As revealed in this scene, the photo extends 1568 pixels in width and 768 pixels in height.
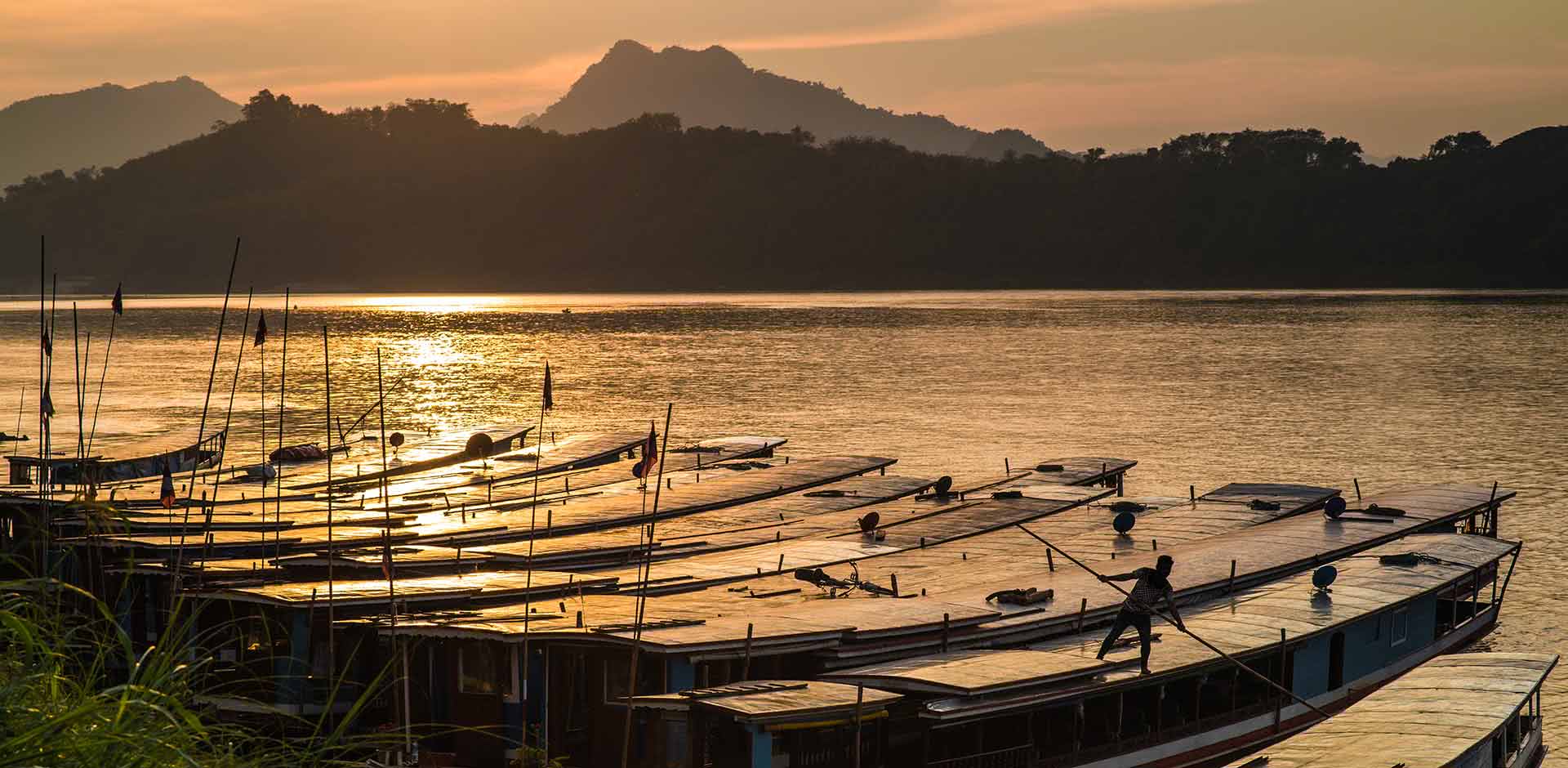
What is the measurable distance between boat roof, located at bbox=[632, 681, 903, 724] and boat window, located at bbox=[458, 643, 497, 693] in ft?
12.9

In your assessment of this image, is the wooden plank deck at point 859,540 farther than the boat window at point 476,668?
Yes

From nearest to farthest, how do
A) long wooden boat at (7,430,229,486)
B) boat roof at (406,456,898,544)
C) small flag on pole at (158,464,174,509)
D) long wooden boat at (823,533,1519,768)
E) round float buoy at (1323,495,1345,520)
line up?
1. long wooden boat at (823,533,1519,768)
2. small flag on pole at (158,464,174,509)
3. boat roof at (406,456,898,544)
4. round float buoy at (1323,495,1345,520)
5. long wooden boat at (7,430,229,486)

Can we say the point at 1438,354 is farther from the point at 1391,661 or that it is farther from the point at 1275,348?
the point at 1391,661

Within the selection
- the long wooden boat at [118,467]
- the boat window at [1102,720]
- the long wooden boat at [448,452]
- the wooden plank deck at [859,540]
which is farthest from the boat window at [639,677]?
the long wooden boat at [448,452]

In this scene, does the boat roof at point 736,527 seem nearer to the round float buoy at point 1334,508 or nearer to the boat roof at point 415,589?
the boat roof at point 415,589

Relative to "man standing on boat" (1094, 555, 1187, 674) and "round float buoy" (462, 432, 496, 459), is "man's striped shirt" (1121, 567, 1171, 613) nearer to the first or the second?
"man standing on boat" (1094, 555, 1187, 674)

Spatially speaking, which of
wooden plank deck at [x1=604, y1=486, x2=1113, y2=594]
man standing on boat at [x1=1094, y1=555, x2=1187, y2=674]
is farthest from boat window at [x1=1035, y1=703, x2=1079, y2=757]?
wooden plank deck at [x1=604, y1=486, x2=1113, y2=594]

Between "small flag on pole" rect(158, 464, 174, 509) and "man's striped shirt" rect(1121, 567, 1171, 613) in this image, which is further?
"small flag on pole" rect(158, 464, 174, 509)

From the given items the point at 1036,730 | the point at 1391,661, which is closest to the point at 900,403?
the point at 1391,661

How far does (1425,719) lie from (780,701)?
10.7m

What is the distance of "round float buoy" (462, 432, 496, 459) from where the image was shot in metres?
66.0

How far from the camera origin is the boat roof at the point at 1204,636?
24.9 metres

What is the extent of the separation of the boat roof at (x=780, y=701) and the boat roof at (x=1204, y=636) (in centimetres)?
71

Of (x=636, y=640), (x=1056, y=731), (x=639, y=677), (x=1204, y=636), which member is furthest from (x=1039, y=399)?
(x=636, y=640)
